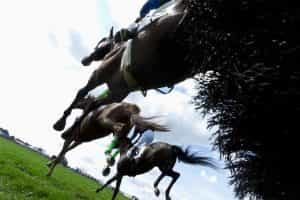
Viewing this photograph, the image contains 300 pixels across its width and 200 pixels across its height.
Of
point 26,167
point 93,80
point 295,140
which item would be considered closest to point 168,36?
point 295,140

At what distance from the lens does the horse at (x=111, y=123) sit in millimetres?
6137

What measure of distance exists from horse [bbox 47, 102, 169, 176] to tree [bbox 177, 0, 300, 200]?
129 inches

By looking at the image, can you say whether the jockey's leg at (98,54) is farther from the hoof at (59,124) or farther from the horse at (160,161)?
the horse at (160,161)

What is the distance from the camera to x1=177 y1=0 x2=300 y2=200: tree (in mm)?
2268

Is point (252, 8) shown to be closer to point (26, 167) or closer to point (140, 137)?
point (140, 137)

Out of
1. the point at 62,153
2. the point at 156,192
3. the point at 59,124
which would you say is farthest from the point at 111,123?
the point at 62,153

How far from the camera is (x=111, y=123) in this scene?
648 centimetres

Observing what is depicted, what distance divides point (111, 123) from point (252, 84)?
4.28 metres

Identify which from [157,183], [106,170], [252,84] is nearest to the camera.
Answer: [252,84]

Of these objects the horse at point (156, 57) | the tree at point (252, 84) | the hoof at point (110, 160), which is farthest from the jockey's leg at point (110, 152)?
the tree at point (252, 84)

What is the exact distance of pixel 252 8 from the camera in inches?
92.9

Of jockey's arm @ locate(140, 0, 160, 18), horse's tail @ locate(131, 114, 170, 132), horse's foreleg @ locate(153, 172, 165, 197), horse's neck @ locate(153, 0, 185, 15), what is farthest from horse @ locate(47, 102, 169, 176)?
horse's neck @ locate(153, 0, 185, 15)

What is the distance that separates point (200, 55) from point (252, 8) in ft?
1.38

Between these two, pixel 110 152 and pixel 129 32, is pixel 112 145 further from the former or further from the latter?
pixel 129 32
